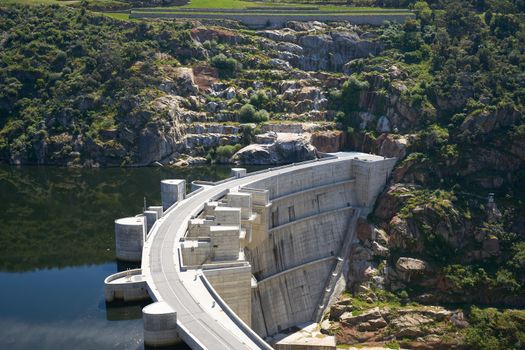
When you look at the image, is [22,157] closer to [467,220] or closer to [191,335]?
[467,220]

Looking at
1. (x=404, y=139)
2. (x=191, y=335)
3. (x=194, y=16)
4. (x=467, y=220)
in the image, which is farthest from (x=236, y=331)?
(x=194, y=16)

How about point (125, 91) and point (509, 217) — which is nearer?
point (509, 217)

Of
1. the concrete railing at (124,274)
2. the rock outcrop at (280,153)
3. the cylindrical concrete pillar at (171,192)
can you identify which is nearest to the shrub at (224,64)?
the rock outcrop at (280,153)

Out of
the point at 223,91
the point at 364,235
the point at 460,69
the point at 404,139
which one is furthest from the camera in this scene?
the point at 223,91

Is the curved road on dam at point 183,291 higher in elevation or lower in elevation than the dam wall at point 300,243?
higher

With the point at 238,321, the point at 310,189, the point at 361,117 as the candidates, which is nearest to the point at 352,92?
the point at 361,117

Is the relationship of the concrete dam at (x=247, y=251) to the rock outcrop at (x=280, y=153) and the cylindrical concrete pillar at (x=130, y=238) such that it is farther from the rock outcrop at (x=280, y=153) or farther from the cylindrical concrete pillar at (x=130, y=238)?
the rock outcrop at (x=280, y=153)
